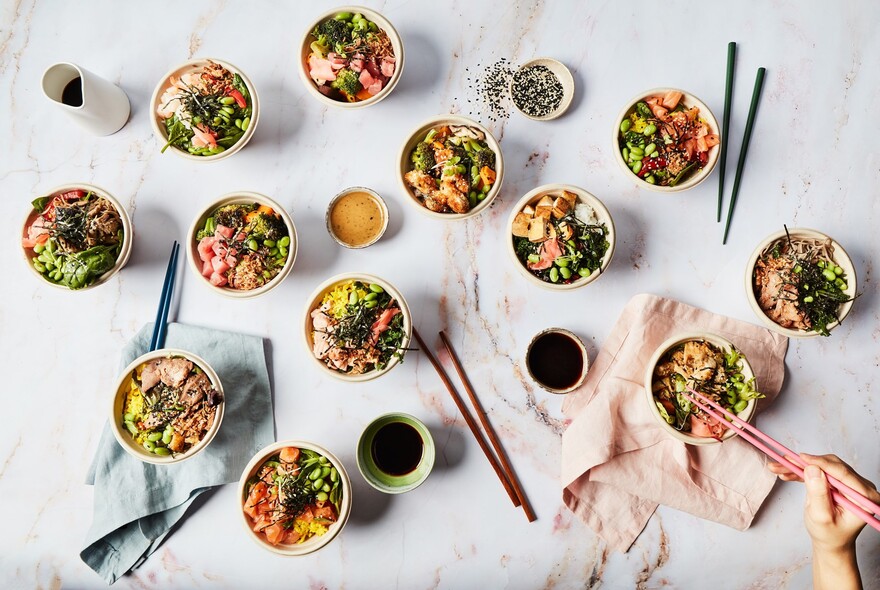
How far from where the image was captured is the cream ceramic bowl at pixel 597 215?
3207mm

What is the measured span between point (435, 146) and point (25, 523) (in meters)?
3.23

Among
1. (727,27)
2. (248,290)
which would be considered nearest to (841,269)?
(727,27)

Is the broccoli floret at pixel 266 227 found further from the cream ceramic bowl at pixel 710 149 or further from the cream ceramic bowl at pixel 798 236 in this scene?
the cream ceramic bowl at pixel 798 236

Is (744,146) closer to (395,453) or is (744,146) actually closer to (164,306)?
(395,453)

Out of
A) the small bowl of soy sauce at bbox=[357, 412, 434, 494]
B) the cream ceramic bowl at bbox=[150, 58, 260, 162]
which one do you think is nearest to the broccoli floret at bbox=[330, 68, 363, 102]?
the cream ceramic bowl at bbox=[150, 58, 260, 162]

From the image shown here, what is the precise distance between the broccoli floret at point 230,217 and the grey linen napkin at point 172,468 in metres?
0.67

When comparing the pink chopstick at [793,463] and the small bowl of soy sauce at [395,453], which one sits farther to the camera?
the small bowl of soy sauce at [395,453]

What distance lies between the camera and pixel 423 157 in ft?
10.7

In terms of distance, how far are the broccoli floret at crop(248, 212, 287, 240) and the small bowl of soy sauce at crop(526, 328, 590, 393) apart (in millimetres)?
1522

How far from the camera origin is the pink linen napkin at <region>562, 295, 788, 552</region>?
341 centimetres

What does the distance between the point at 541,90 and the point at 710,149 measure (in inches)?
39.5

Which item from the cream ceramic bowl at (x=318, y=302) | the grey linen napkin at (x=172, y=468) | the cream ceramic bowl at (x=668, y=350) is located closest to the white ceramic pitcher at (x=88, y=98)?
the grey linen napkin at (x=172, y=468)

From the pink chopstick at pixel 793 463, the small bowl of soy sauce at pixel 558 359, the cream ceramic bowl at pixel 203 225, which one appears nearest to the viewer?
the pink chopstick at pixel 793 463

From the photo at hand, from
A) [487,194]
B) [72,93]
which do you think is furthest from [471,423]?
[72,93]
